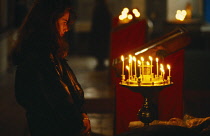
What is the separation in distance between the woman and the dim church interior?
354 cm

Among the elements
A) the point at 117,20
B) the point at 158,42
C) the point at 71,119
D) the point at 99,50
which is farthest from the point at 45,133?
the point at 99,50

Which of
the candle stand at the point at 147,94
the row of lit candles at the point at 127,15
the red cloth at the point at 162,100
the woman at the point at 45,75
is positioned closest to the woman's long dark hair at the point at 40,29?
the woman at the point at 45,75

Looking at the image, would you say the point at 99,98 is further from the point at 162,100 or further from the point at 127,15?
the point at 162,100

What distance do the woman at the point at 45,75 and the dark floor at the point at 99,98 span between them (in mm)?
3538

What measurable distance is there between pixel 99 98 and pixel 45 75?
23.6 ft

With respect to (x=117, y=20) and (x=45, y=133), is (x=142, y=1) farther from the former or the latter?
(x=45, y=133)

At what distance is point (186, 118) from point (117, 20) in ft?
20.5

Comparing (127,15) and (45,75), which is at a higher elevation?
(127,15)

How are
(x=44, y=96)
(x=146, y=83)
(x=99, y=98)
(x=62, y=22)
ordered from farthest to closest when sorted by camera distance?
(x=99, y=98) < (x=146, y=83) < (x=62, y=22) < (x=44, y=96)

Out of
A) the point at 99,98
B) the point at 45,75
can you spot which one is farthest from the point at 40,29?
the point at 99,98

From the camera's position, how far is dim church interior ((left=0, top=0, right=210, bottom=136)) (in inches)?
322

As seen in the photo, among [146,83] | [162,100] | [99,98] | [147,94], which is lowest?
[99,98]

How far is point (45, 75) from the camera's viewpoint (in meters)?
3.71

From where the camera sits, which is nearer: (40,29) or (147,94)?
(40,29)
